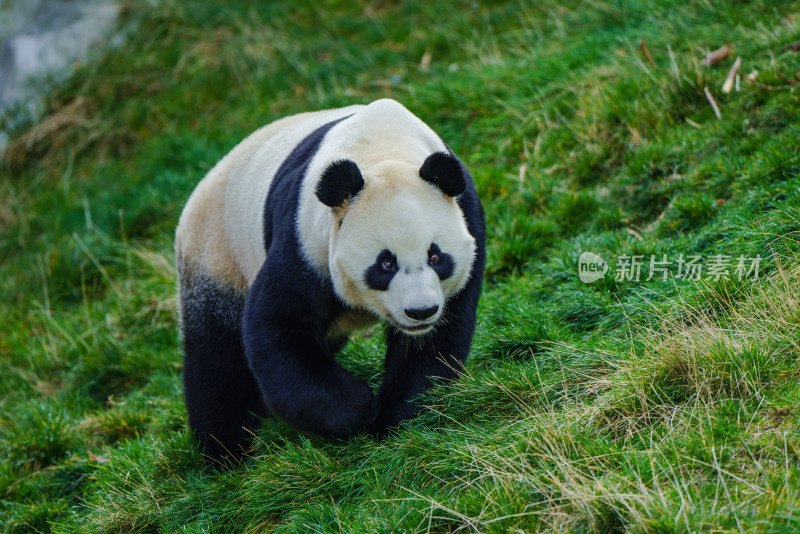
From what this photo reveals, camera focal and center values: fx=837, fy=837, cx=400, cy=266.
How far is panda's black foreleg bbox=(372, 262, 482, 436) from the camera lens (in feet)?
14.6

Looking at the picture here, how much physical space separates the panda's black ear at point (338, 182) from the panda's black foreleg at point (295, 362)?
1.70 feet

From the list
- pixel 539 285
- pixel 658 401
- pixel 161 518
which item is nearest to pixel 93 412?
pixel 161 518

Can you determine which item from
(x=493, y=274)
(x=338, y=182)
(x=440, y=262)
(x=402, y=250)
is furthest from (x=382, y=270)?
(x=493, y=274)

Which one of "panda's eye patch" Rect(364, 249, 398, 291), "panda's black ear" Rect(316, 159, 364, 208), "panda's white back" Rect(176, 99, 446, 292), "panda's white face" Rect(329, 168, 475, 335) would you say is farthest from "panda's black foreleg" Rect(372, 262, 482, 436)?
"panda's black ear" Rect(316, 159, 364, 208)

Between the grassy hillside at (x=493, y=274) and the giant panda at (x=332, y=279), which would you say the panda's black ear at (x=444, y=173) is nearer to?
the giant panda at (x=332, y=279)

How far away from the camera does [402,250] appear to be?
3.94 m

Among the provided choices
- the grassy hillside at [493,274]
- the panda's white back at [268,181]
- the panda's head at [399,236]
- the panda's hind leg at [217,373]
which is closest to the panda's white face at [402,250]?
the panda's head at [399,236]

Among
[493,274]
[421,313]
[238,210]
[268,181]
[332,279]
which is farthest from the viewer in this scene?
[493,274]

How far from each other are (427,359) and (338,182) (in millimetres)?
1119

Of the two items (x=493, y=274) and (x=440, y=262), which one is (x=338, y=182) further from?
(x=493, y=274)

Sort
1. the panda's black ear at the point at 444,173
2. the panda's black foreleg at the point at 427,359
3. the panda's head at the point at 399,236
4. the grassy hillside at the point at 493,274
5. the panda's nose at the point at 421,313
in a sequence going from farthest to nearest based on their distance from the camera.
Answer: the panda's black foreleg at the point at 427,359 < the panda's black ear at the point at 444,173 < the panda's head at the point at 399,236 < the panda's nose at the point at 421,313 < the grassy hillside at the point at 493,274

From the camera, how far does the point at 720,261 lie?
473cm

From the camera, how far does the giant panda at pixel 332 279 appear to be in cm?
402

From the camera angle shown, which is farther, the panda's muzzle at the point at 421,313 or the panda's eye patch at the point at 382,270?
the panda's eye patch at the point at 382,270
